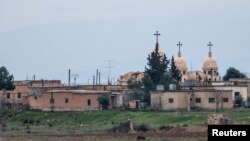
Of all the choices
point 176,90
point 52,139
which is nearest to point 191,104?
point 176,90

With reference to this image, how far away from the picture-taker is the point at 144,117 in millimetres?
68500

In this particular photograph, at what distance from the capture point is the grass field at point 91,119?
199 ft

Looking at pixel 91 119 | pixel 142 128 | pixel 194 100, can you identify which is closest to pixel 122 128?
pixel 142 128

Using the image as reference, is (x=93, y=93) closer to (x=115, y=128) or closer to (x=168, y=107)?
(x=168, y=107)

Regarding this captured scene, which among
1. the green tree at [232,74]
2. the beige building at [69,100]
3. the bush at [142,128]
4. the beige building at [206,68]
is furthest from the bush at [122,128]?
the green tree at [232,74]

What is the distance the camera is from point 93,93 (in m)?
89.6

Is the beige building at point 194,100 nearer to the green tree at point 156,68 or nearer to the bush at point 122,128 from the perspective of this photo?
the green tree at point 156,68

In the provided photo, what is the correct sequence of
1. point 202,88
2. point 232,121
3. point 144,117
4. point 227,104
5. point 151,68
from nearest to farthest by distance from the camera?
1. point 232,121
2. point 144,117
3. point 227,104
4. point 202,88
5. point 151,68

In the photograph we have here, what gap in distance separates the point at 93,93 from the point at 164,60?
12.9m

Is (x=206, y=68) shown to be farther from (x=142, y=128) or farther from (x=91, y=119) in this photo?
(x=142, y=128)

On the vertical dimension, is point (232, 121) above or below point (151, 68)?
below

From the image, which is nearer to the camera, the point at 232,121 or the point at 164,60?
the point at 232,121

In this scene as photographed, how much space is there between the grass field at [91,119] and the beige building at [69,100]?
3312mm

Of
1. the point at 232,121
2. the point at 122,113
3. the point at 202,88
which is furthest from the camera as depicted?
the point at 202,88
